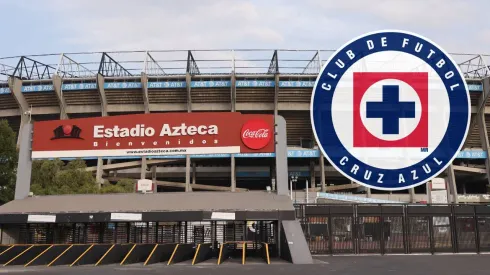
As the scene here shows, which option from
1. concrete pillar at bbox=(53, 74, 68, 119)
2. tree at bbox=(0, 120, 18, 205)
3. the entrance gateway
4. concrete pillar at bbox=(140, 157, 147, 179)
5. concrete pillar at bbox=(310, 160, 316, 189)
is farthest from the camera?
concrete pillar at bbox=(310, 160, 316, 189)

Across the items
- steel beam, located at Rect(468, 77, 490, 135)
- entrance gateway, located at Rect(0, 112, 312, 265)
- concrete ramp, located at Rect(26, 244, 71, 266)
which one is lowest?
concrete ramp, located at Rect(26, 244, 71, 266)

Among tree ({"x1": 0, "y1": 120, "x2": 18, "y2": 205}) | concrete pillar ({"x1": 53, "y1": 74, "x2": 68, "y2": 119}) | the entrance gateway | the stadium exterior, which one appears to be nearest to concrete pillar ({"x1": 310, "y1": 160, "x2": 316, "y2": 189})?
the stadium exterior

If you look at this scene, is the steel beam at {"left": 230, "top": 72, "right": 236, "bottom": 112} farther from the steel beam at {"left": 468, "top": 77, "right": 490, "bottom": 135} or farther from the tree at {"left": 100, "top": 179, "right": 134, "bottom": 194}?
the steel beam at {"left": 468, "top": 77, "right": 490, "bottom": 135}

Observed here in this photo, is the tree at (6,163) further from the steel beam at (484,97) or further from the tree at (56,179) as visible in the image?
the steel beam at (484,97)

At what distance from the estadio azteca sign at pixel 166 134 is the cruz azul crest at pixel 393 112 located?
1847 cm

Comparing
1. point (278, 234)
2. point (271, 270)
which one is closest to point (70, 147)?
point (278, 234)

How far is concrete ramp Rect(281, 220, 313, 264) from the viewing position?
639 inches

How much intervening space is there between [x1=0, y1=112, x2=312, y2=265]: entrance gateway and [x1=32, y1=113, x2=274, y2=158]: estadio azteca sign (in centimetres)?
5

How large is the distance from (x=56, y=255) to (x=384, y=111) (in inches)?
661

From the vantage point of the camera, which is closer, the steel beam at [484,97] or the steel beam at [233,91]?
the steel beam at [484,97]

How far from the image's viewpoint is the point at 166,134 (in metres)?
23.0

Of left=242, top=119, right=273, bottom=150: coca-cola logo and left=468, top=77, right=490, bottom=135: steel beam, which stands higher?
left=468, top=77, right=490, bottom=135: steel beam

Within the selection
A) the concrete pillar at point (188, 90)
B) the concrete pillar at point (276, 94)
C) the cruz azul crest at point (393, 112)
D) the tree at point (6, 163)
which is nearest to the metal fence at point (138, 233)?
the tree at point (6, 163)

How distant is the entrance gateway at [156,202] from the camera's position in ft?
63.9
